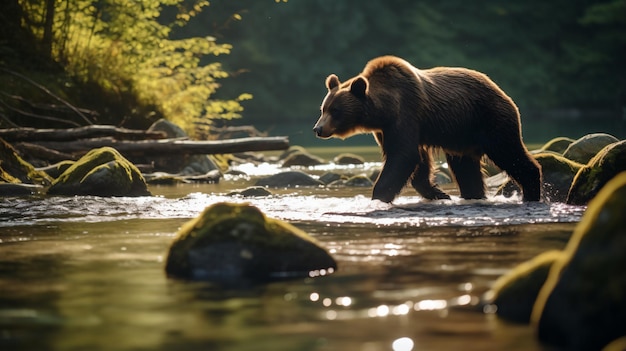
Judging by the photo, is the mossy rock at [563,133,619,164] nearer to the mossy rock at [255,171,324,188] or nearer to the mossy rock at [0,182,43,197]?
the mossy rock at [255,171,324,188]

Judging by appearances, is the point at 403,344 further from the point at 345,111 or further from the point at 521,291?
the point at 345,111

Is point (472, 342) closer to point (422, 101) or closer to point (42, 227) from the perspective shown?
point (42, 227)

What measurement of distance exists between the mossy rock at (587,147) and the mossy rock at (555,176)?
133cm

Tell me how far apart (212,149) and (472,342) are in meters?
14.2

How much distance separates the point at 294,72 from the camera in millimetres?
58156

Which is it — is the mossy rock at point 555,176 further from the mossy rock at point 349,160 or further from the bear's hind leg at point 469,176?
the mossy rock at point 349,160

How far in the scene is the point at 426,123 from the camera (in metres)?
13.3

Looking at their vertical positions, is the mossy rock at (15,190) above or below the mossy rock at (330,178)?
above

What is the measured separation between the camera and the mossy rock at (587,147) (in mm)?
15938

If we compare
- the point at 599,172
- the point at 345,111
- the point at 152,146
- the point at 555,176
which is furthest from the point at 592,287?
the point at 152,146

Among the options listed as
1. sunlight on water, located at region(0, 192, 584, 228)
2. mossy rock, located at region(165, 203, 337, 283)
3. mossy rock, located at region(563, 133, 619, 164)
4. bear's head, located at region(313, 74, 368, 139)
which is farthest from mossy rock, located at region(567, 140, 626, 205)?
mossy rock, located at region(165, 203, 337, 283)

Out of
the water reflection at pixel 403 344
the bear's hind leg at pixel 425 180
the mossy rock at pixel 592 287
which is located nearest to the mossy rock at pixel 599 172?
the bear's hind leg at pixel 425 180

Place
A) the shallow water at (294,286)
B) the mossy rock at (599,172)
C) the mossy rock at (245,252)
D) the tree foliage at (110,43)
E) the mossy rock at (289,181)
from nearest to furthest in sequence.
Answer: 1. the shallow water at (294,286)
2. the mossy rock at (245,252)
3. the mossy rock at (599,172)
4. the mossy rock at (289,181)
5. the tree foliage at (110,43)

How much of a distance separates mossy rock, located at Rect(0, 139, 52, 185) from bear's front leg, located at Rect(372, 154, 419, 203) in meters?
6.66
